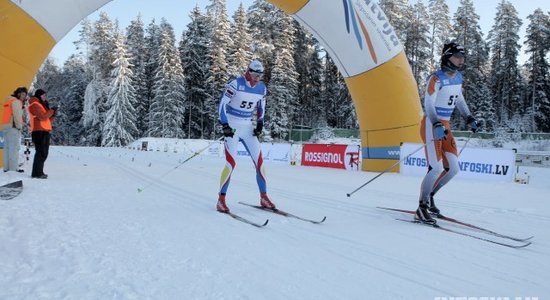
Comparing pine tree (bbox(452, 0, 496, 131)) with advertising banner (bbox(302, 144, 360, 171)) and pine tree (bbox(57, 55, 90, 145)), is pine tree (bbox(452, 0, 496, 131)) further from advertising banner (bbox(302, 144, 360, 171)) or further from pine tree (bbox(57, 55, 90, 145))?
pine tree (bbox(57, 55, 90, 145))

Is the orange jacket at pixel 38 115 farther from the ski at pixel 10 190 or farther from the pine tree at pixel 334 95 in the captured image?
the pine tree at pixel 334 95

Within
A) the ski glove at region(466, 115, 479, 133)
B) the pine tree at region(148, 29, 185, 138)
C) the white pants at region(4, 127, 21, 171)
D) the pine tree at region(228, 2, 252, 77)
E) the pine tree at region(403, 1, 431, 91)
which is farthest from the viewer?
the pine tree at region(403, 1, 431, 91)

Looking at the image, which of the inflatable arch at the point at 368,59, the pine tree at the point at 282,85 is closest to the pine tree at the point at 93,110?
the pine tree at the point at 282,85

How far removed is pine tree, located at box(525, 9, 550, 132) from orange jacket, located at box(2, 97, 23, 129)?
48.6 meters

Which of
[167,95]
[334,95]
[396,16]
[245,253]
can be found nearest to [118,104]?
[167,95]

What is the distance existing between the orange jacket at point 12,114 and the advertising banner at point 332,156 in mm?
10659

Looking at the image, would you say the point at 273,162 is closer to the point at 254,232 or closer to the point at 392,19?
the point at 254,232

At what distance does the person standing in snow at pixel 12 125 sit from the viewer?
8.43 metres

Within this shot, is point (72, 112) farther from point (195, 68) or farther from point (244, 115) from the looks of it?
point (244, 115)

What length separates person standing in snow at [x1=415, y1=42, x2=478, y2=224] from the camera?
5223 mm

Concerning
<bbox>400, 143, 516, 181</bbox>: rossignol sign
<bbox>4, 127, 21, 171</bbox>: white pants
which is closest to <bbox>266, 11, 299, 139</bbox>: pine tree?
<bbox>400, 143, 516, 181</bbox>: rossignol sign

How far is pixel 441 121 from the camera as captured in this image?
5.45 meters

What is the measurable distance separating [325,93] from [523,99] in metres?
23.1

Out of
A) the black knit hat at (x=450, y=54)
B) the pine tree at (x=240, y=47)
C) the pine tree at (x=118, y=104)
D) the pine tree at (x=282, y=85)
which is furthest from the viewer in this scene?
the pine tree at (x=240, y=47)
